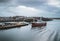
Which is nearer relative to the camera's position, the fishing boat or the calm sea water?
the calm sea water

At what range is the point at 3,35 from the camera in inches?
122

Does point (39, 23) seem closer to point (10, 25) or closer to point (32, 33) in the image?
point (32, 33)

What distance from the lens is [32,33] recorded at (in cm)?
313

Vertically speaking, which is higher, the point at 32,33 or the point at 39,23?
the point at 39,23

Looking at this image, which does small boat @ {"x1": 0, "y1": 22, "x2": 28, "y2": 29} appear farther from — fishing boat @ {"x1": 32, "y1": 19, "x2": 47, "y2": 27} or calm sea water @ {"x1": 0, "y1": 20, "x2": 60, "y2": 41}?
fishing boat @ {"x1": 32, "y1": 19, "x2": 47, "y2": 27}

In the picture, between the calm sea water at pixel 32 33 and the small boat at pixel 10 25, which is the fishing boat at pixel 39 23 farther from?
the small boat at pixel 10 25

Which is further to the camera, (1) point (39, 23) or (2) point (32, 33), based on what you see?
(1) point (39, 23)

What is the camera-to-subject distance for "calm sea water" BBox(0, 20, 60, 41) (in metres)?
3.00

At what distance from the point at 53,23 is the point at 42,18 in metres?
0.31

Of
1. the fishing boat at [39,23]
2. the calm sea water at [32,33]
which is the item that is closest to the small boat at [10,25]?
the calm sea water at [32,33]

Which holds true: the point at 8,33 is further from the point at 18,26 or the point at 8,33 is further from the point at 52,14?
the point at 52,14

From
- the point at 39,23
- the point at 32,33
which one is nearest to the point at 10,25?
the point at 32,33

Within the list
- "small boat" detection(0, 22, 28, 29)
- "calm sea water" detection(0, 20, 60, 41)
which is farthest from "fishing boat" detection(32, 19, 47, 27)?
"small boat" detection(0, 22, 28, 29)

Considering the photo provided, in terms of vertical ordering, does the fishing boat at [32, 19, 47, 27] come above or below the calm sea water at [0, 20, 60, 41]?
above
